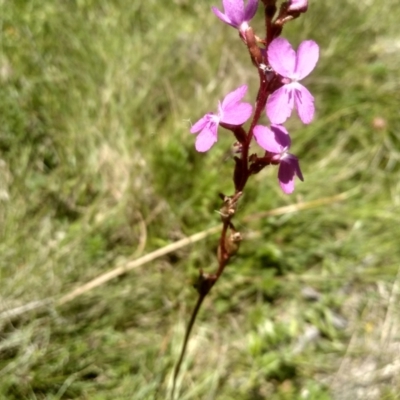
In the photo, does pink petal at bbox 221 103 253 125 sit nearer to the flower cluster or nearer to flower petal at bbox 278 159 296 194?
the flower cluster

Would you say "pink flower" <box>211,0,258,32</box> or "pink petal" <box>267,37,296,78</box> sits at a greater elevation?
"pink flower" <box>211,0,258,32</box>

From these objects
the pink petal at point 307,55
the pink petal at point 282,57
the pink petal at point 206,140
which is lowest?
the pink petal at point 206,140

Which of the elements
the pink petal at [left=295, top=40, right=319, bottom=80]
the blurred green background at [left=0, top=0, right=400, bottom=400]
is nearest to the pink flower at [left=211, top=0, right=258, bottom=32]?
the pink petal at [left=295, top=40, right=319, bottom=80]

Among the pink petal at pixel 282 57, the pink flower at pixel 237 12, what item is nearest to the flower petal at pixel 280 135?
the pink petal at pixel 282 57

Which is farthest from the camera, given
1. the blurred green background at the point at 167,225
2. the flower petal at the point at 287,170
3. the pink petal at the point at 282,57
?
the blurred green background at the point at 167,225

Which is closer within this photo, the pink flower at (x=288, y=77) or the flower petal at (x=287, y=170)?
the pink flower at (x=288, y=77)

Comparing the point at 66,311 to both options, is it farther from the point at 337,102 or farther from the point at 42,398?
the point at 337,102

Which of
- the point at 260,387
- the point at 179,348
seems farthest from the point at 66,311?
the point at 260,387

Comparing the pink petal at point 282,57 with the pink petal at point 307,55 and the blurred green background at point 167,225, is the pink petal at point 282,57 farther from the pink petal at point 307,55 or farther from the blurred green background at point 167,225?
the blurred green background at point 167,225
